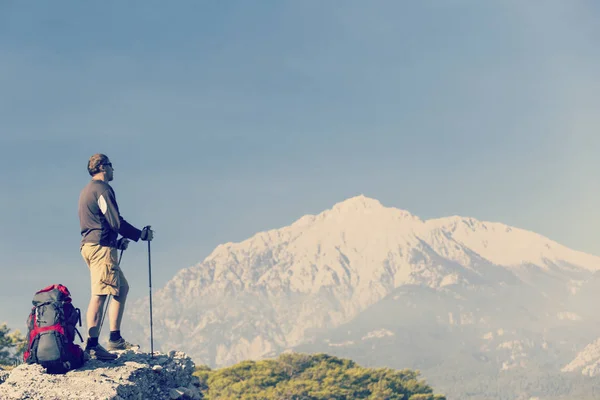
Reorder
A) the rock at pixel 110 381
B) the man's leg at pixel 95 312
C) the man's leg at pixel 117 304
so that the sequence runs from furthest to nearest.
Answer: the man's leg at pixel 117 304 → the man's leg at pixel 95 312 → the rock at pixel 110 381

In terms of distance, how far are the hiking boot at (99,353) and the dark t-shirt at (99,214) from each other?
1.77 m

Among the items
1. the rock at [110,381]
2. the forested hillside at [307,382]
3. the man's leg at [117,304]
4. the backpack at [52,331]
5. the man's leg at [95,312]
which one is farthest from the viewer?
the forested hillside at [307,382]

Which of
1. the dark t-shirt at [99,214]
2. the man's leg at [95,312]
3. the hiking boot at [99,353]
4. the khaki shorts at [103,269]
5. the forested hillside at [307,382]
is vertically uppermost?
the forested hillside at [307,382]

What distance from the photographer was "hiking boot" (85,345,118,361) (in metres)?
15.2


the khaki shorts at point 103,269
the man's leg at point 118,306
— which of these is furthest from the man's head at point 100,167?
the man's leg at point 118,306

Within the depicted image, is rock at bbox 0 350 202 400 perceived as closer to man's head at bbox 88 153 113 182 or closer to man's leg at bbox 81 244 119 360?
man's leg at bbox 81 244 119 360

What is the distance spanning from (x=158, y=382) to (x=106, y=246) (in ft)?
8.33

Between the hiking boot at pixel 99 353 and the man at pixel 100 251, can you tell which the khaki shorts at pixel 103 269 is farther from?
the hiking boot at pixel 99 353

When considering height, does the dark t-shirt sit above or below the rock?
above

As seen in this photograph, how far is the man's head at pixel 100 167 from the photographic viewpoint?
617 inches

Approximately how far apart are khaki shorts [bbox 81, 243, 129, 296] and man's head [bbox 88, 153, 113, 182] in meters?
1.24

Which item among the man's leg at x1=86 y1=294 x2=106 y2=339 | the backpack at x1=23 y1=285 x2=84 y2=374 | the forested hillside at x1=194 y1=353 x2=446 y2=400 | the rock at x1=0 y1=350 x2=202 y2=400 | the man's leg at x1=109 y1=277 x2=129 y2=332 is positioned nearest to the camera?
the rock at x1=0 y1=350 x2=202 y2=400

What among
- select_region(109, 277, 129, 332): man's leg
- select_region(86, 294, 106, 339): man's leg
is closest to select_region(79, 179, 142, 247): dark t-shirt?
select_region(109, 277, 129, 332): man's leg

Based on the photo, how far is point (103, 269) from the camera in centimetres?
1520
